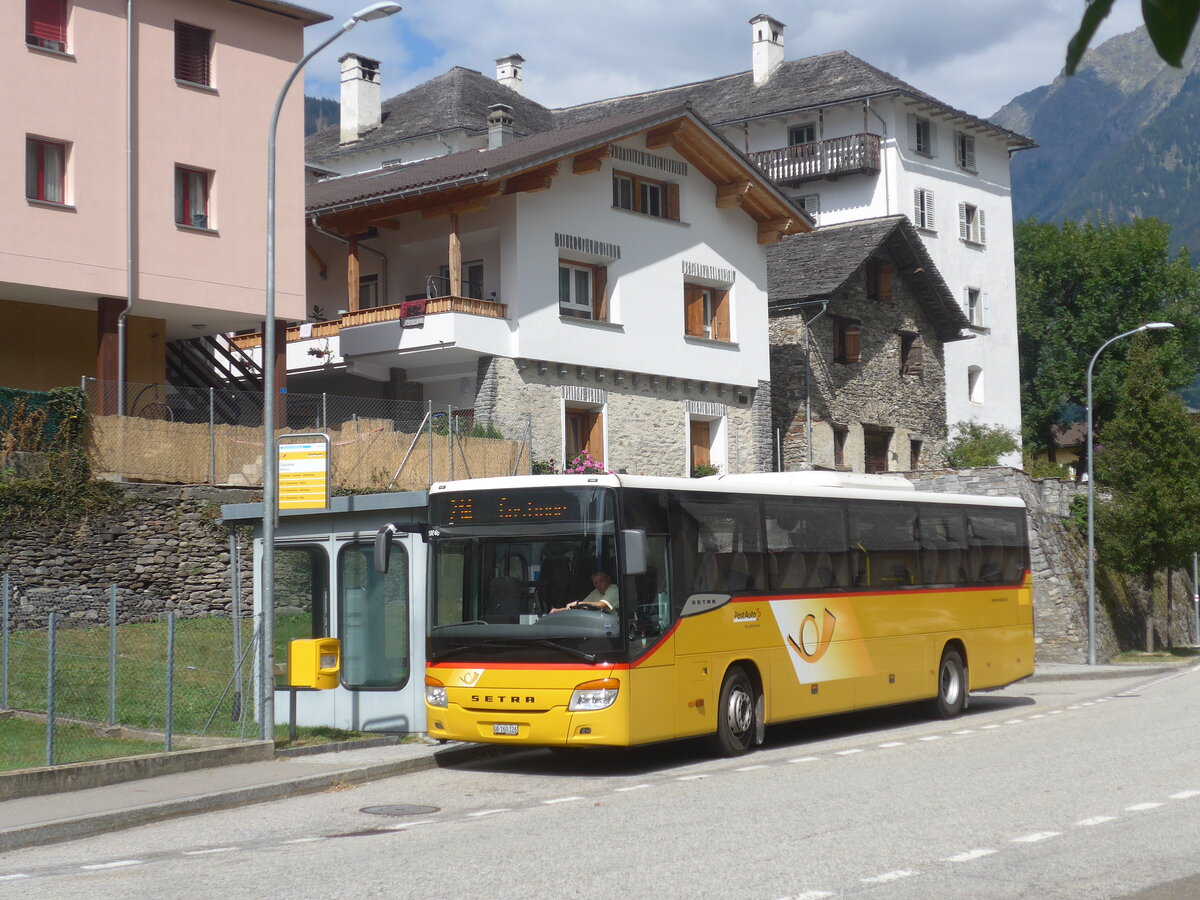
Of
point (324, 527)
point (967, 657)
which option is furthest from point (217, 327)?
point (967, 657)

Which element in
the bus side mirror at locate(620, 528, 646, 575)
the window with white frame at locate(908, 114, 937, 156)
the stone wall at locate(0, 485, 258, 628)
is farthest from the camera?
the window with white frame at locate(908, 114, 937, 156)

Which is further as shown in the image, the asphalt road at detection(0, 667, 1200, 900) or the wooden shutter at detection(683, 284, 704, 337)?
the wooden shutter at detection(683, 284, 704, 337)

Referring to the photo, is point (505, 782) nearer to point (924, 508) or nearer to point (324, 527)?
point (324, 527)

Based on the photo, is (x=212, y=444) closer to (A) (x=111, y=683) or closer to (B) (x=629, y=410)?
(A) (x=111, y=683)

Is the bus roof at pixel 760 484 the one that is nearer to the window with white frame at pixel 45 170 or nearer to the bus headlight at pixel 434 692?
the bus headlight at pixel 434 692

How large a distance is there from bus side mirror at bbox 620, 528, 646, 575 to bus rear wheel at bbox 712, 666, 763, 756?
220cm

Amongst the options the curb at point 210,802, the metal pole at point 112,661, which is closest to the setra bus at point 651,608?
the curb at point 210,802

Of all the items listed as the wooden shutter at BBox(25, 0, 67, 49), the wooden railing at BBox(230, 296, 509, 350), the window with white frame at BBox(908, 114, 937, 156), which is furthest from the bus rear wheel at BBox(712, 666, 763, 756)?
the window with white frame at BBox(908, 114, 937, 156)

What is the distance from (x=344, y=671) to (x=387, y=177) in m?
21.7

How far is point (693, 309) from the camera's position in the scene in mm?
38375

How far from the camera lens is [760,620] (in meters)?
15.9

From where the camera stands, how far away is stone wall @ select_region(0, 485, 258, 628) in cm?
2355

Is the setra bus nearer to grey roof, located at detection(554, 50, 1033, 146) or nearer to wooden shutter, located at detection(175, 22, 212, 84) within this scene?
wooden shutter, located at detection(175, 22, 212, 84)

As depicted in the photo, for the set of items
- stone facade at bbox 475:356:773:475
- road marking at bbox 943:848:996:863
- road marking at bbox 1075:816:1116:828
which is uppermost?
stone facade at bbox 475:356:773:475
